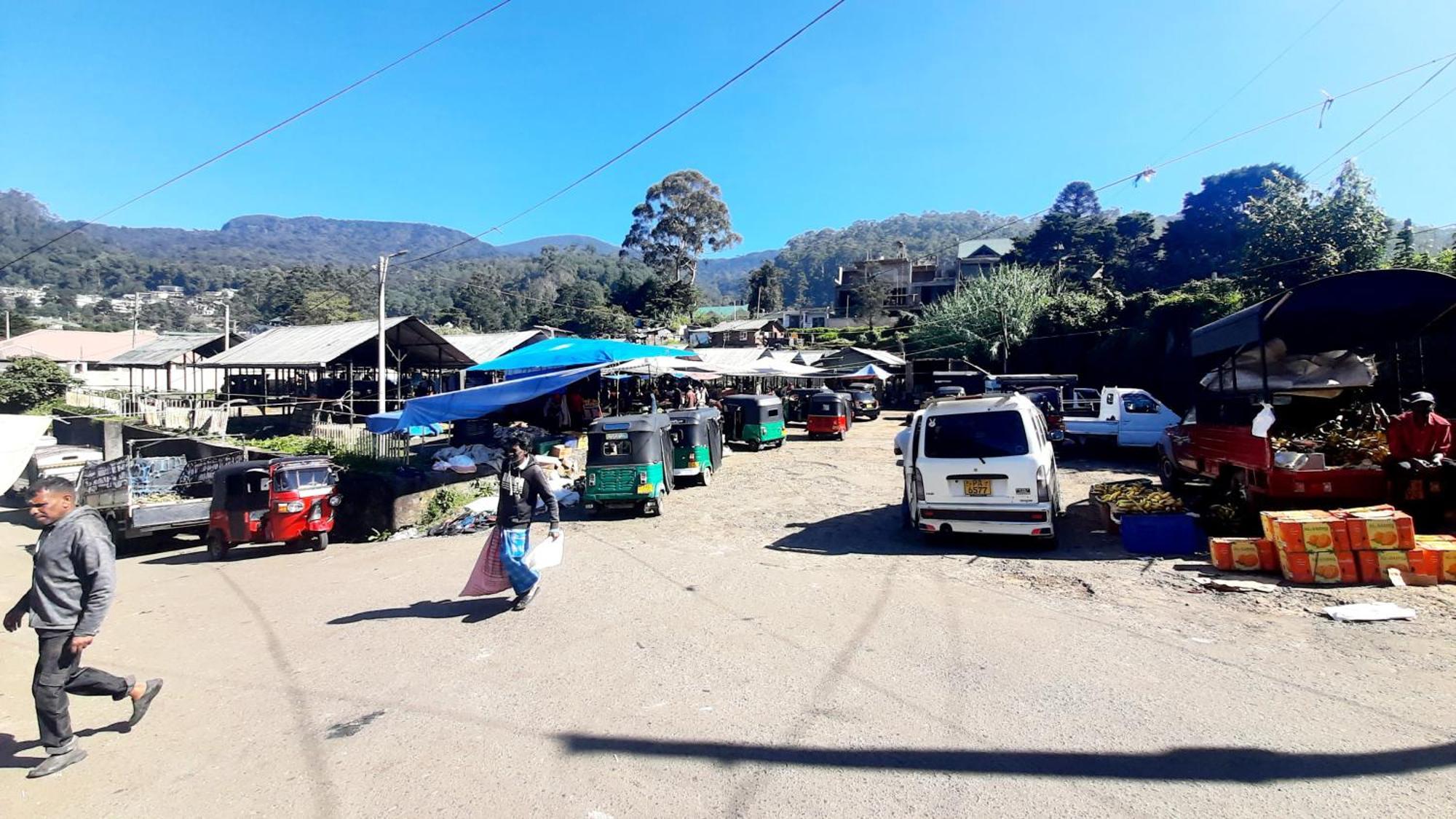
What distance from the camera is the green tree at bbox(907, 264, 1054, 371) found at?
1535 inches

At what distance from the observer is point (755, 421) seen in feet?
73.7

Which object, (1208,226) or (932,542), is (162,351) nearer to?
(932,542)

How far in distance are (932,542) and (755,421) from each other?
43.1ft

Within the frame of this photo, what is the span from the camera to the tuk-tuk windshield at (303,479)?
13.0m

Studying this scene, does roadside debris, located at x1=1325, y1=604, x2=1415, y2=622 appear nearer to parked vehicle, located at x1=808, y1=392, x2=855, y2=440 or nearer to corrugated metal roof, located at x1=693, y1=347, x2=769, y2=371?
parked vehicle, located at x1=808, y1=392, x2=855, y2=440

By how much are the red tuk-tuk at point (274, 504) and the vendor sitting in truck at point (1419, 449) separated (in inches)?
609

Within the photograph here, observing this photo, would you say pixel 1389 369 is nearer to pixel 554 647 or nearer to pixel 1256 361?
pixel 1256 361

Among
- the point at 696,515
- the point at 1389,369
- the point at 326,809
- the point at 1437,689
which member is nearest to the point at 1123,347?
the point at 1389,369

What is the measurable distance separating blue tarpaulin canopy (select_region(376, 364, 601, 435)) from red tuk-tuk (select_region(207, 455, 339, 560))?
1995 mm

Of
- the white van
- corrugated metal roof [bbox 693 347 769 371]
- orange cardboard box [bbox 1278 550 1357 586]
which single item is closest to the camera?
orange cardboard box [bbox 1278 550 1357 586]

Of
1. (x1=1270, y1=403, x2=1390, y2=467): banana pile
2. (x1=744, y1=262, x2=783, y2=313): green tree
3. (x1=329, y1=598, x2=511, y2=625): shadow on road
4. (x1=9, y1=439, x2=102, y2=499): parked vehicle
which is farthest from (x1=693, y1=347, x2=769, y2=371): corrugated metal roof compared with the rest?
(x1=744, y1=262, x2=783, y2=313): green tree

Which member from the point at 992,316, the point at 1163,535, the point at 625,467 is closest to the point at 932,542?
the point at 1163,535

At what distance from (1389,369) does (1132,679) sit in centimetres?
845

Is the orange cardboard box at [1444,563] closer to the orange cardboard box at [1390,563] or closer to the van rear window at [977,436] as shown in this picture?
the orange cardboard box at [1390,563]
